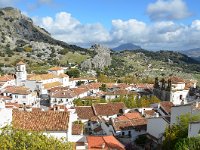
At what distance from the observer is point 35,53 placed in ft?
630

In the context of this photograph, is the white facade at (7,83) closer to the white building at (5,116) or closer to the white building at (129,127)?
the white building at (129,127)

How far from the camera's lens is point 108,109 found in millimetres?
73375

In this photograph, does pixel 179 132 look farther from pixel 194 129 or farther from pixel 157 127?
pixel 157 127

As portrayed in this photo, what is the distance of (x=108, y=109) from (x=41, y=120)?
39230 mm

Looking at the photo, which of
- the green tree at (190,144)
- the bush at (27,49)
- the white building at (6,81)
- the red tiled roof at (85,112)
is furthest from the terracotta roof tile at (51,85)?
the green tree at (190,144)

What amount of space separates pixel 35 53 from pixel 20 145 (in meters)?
172

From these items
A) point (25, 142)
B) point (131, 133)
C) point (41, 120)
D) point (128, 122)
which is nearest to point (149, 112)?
point (128, 122)

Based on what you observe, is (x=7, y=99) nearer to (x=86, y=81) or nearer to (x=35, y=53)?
(x=86, y=81)

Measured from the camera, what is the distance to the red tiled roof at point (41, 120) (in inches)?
1330

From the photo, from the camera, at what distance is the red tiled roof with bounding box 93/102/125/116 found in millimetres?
72062

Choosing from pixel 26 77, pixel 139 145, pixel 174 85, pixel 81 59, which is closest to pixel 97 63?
pixel 81 59

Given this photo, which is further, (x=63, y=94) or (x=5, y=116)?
(x=63, y=94)

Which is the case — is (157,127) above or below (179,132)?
below

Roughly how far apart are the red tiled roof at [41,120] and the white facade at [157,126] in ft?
64.7
